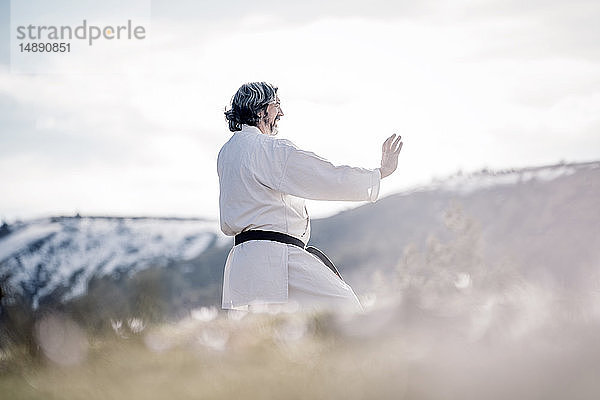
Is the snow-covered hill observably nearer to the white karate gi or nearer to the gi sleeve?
the white karate gi

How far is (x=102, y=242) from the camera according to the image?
149 meters

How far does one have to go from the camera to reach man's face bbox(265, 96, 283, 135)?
19.5 feet

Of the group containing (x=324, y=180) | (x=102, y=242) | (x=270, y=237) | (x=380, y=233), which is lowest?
(x=102, y=242)

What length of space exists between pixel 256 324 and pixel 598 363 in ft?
3.92

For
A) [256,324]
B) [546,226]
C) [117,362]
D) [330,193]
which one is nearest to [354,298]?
[330,193]

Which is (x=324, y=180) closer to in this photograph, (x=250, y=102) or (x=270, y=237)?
(x=270, y=237)

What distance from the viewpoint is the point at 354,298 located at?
5363 millimetres

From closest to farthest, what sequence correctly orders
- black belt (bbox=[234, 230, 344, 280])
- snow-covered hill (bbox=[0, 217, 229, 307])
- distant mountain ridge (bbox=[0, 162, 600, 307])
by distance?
black belt (bbox=[234, 230, 344, 280]) < distant mountain ridge (bbox=[0, 162, 600, 307]) < snow-covered hill (bbox=[0, 217, 229, 307])

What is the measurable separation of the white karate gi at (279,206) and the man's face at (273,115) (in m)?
0.28

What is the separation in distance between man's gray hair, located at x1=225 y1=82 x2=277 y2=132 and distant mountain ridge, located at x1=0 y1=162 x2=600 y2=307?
81.3m

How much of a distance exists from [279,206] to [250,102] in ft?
2.53

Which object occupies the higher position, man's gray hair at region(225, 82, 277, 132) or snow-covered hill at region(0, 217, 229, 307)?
man's gray hair at region(225, 82, 277, 132)

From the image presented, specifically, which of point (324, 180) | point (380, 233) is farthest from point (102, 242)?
point (324, 180)

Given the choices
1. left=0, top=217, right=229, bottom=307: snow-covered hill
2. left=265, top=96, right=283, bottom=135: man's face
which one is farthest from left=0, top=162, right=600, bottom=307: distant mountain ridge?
left=265, top=96, right=283, bottom=135: man's face
